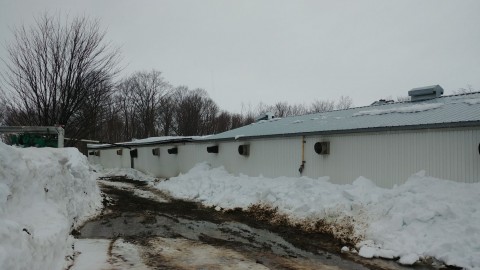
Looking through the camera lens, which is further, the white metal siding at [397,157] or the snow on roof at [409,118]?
the snow on roof at [409,118]

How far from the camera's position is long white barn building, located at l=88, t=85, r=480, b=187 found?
919 centimetres

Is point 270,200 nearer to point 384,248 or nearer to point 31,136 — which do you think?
point 384,248

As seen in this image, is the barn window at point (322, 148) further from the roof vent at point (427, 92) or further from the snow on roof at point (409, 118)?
the roof vent at point (427, 92)

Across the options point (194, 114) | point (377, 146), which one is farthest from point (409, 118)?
point (194, 114)

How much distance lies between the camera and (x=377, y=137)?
11.0 metres

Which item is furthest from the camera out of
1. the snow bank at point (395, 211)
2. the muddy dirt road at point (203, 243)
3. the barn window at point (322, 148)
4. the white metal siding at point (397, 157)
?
the barn window at point (322, 148)

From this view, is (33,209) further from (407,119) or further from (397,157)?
(407,119)

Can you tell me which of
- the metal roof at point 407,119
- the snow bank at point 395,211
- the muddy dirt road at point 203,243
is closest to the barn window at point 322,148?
the metal roof at point 407,119

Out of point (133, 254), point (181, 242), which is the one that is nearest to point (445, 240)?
point (181, 242)

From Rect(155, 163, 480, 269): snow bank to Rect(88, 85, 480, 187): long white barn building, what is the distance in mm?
493

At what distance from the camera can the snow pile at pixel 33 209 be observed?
12.9 ft

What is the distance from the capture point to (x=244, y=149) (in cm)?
1639

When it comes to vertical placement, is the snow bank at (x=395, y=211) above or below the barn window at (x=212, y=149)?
below

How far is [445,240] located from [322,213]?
3.28 meters
